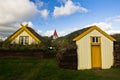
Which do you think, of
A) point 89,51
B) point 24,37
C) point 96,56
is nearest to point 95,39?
point 89,51

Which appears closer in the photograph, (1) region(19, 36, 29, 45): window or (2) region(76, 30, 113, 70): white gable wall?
(2) region(76, 30, 113, 70): white gable wall

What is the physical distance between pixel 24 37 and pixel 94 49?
1370cm

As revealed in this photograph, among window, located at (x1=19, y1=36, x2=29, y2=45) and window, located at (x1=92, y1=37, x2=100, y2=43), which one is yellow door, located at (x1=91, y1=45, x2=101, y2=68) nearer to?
window, located at (x1=92, y1=37, x2=100, y2=43)

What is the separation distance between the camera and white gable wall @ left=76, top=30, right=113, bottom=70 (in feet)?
95.4

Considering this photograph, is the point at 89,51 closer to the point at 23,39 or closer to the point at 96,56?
the point at 96,56

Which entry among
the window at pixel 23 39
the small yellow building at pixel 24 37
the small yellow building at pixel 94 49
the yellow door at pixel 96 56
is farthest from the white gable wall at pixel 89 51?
the window at pixel 23 39

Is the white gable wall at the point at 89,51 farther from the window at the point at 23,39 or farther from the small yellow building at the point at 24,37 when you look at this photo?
the window at the point at 23,39

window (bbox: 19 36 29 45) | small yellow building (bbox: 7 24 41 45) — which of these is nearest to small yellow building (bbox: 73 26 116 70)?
small yellow building (bbox: 7 24 41 45)

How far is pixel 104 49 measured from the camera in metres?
29.7

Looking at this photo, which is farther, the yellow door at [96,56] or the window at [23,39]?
the window at [23,39]

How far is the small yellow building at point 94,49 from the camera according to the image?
1145 inches

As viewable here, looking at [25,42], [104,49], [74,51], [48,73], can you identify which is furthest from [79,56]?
[25,42]

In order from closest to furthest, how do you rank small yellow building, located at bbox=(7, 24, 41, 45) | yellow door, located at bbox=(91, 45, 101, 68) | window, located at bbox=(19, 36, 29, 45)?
yellow door, located at bbox=(91, 45, 101, 68) → small yellow building, located at bbox=(7, 24, 41, 45) → window, located at bbox=(19, 36, 29, 45)

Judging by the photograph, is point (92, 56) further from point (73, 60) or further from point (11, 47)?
point (11, 47)
